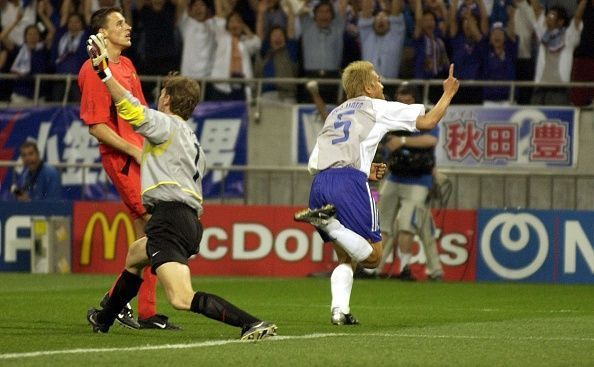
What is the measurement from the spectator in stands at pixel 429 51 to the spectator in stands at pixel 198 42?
10.3 feet

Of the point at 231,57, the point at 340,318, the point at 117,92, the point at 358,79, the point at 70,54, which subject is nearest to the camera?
the point at 117,92

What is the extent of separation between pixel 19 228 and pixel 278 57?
4.69 meters

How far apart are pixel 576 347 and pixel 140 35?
1448 cm

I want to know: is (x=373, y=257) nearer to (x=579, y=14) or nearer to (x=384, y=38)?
→ (x=384, y=38)

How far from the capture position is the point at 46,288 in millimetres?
17344

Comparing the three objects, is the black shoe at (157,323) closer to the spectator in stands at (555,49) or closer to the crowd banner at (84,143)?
the crowd banner at (84,143)

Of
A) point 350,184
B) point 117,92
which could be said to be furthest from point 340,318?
point 117,92

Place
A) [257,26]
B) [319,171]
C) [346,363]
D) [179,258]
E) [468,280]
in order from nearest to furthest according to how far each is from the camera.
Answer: [346,363]
[179,258]
[319,171]
[468,280]
[257,26]

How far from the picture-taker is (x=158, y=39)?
2352 cm

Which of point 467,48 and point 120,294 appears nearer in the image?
point 120,294

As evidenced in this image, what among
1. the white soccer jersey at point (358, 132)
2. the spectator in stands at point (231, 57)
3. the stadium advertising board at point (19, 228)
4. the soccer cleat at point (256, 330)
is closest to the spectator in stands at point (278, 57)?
the spectator in stands at point (231, 57)

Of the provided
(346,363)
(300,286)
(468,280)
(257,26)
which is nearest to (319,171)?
(346,363)

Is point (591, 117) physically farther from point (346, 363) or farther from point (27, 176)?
point (346, 363)

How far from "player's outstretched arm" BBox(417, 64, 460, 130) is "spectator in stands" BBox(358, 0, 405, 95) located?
10428 millimetres
